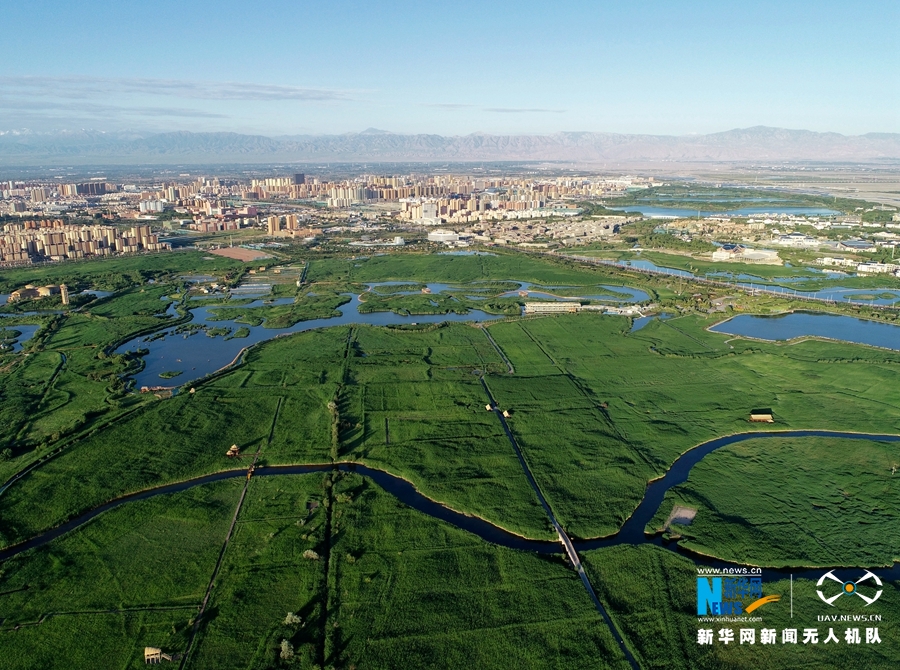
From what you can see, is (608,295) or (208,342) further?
(608,295)

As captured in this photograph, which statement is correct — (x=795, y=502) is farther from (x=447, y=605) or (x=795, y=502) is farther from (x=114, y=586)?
(x=114, y=586)

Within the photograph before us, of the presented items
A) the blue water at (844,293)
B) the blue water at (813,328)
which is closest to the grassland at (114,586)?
the blue water at (813,328)

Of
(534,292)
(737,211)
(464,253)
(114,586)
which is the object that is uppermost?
(737,211)

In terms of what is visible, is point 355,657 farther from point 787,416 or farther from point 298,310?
point 298,310

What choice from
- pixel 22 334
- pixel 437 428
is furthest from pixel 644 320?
pixel 22 334

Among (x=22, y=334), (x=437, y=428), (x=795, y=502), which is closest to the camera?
(x=795, y=502)

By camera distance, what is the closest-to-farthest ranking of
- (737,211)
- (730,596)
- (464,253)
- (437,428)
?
(730,596), (437,428), (464,253), (737,211)

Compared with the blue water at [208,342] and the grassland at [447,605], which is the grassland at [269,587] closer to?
the grassland at [447,605]
